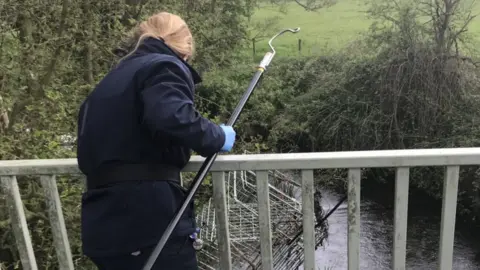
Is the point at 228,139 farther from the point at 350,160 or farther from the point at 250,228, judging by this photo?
the point at 250,228

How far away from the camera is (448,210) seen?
2.02 m

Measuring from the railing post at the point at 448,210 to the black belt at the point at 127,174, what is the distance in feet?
3.61

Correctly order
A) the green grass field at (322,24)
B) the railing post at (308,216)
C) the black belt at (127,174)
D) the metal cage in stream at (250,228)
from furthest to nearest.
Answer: the green grass field at (322,24) → the metal cage in stream at (250,228) → the railing post at (308,216) → the black belt at (127,174)

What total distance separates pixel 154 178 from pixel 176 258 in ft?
1.19

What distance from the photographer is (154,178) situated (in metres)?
1.86

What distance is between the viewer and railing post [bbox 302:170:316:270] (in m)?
2.06

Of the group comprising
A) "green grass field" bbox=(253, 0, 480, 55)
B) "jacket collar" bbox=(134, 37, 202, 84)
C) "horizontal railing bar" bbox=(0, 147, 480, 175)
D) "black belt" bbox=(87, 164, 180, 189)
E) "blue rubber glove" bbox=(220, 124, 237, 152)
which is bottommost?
"green grass field" bbox=(253, 0, 480, 55)

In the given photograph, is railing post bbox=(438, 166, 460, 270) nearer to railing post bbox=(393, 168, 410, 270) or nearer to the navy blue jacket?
railing post bbox=(393, 168, 410, 270)

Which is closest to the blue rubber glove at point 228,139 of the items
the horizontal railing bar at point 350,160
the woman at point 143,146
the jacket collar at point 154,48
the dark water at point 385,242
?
the woman at point 143,146

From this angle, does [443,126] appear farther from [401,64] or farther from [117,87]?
[117,87]

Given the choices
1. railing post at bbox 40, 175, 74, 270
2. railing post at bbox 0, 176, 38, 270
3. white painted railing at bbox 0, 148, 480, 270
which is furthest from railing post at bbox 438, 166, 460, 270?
railing post at bbox 0, 176, 38, 270

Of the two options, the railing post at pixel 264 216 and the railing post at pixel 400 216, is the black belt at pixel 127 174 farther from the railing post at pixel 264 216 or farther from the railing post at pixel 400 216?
the railing post at pixel 400 216

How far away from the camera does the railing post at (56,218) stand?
222 centimetres

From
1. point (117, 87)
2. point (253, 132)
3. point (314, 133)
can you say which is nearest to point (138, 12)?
point (117, 87)
